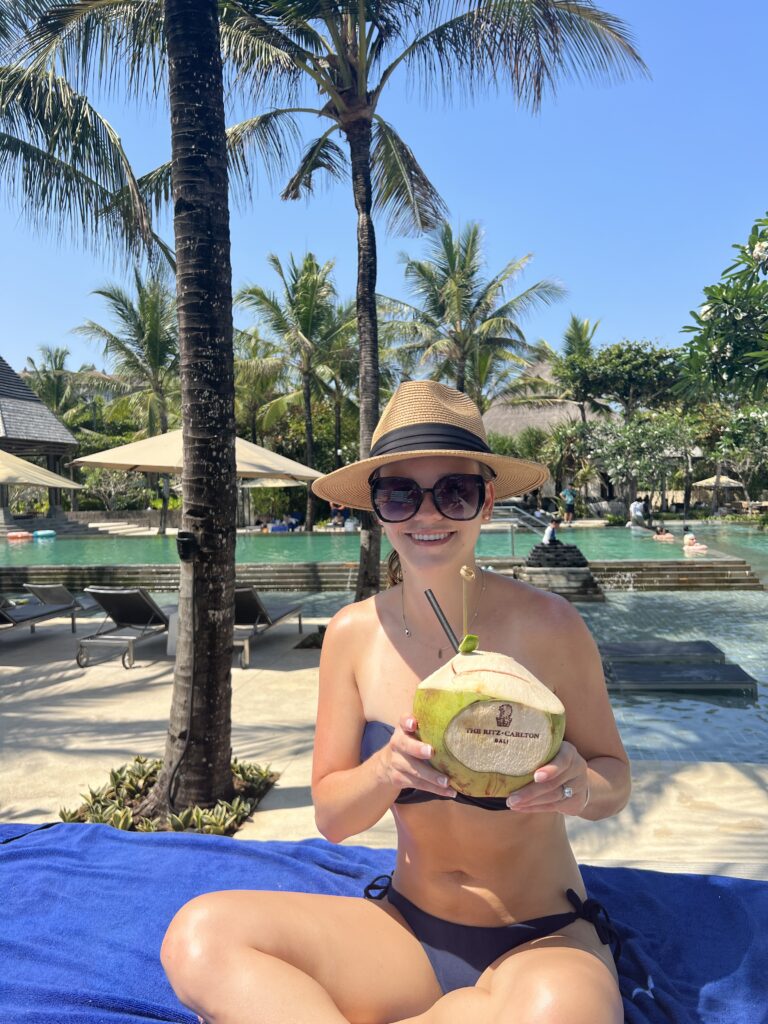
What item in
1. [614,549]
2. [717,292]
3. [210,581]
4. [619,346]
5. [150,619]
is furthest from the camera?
[619,346]

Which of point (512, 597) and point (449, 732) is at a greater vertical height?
point (512, 597)

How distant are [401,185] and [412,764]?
11191 mm

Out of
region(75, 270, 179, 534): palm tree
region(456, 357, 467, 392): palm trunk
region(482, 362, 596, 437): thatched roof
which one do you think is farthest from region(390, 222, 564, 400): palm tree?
region(482, 362, 596, 437): thatched roof

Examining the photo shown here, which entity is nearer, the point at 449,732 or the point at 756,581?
the point at 449,732

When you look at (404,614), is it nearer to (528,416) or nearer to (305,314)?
(305,314)

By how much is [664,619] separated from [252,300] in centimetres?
2133

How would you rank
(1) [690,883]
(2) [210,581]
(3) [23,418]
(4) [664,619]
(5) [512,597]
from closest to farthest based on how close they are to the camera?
(5) [512,597]
(1) [690,883]
(2) [210,581]
(4) [664,619]
(3) [23,418]

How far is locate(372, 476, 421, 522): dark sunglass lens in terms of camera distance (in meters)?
1.76

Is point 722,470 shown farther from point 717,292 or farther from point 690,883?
point 690,883

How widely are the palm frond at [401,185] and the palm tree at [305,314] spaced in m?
15.6

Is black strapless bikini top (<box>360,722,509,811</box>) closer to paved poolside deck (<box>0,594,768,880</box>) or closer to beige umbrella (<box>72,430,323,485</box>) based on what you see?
paved poolside deck (<box>0,594,768,880</box>)

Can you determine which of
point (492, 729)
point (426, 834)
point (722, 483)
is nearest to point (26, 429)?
point (426, 834)

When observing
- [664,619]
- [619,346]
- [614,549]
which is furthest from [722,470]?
[664,619]

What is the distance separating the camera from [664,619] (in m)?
10.3
